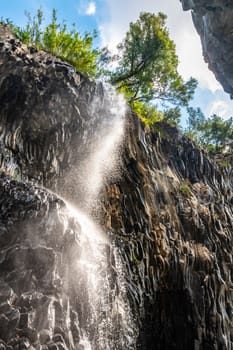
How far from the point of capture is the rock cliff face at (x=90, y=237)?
14.5 feet

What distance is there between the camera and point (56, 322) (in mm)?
4223

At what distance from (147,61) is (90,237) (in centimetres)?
1110

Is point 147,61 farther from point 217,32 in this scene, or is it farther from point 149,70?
point 217,32

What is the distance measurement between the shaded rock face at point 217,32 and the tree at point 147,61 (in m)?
5.18

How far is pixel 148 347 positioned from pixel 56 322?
393cm

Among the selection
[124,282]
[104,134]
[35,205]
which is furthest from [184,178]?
[35,205]

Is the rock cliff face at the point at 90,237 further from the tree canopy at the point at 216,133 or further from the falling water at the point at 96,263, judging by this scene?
the tree canopy at the point at 216,133

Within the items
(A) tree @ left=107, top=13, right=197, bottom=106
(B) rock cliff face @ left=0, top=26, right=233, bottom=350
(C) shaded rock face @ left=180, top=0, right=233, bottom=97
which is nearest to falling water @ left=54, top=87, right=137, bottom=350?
(B) rock cliff face @ left=0, top=26, right=233, bottom=350

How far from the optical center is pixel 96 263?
229 inches

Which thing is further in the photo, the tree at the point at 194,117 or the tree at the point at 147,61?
the tree at the point at 194,117

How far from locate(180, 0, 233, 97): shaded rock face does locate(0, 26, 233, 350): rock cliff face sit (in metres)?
11.4

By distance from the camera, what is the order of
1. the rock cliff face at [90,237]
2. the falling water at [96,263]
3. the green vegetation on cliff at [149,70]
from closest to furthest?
the rock cliff face at [90,237] < the falling water at [96,263] < the green vegetation on cliff at [149,70]

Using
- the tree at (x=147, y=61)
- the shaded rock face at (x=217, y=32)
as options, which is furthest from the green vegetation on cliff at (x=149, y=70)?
the shaded rock face at (x=217, y=32)

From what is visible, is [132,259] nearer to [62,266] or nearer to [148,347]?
[148,347]
